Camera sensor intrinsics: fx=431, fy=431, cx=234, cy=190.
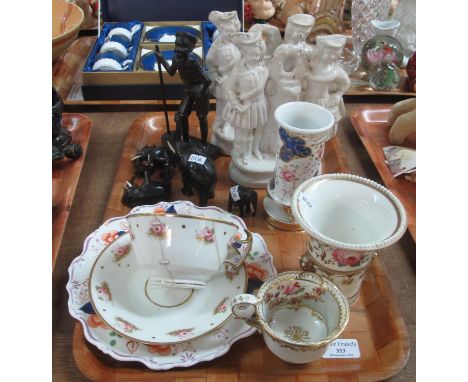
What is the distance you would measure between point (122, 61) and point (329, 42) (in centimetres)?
64

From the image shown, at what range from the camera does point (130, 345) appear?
54 centimetres

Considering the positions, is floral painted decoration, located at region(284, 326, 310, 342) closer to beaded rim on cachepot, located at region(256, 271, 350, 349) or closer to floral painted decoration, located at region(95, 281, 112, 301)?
beaded rim on cachepot, located at region(256, 271, 350, 349)

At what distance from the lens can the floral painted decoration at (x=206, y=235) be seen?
0.61m

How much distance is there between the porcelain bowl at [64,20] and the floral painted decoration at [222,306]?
0.78m

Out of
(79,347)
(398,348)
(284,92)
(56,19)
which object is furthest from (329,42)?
(56,19)

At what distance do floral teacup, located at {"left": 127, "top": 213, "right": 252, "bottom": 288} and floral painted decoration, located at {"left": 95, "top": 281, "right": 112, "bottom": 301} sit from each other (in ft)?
0.20

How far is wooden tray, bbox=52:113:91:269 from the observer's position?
2.34 feet

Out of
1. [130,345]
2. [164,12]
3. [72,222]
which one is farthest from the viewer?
[164,12]

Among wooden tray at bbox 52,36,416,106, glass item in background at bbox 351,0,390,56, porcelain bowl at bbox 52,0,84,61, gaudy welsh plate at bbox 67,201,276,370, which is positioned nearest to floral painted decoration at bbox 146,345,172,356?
gaudy welsh plate at bbox 67,201,276,370

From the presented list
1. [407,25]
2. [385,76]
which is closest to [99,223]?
[385,76]

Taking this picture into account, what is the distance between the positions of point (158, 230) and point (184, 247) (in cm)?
4

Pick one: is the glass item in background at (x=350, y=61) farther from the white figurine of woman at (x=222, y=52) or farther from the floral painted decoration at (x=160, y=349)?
the floral painted decoration at (x=160, y=349)

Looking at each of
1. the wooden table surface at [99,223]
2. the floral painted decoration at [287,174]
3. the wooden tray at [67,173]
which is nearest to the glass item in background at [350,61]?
the wooden table surface at [99,223]

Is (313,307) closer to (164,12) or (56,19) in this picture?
(56,19)
